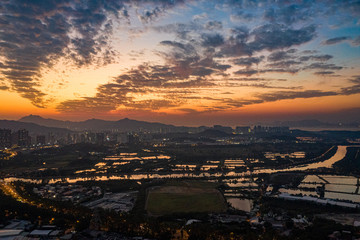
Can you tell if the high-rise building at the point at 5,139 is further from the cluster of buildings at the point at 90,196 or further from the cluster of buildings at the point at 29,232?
the cluster of buildings at the point at 29,232

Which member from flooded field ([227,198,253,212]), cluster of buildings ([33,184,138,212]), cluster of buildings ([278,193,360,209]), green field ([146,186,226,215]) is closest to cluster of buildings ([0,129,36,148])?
cluster of buildings ([33,184,138,212])

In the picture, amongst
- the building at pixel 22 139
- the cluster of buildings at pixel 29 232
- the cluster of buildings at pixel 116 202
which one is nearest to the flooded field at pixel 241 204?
the cluster of buildings at pixel 116 202

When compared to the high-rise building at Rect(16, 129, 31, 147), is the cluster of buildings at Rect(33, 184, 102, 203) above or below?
below

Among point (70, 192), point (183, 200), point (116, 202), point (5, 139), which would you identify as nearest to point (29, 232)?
point (116, 202)

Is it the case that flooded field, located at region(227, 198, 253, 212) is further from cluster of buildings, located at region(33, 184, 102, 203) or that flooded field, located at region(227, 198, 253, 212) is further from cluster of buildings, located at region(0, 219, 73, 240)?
cluster of buildings, located at region(0, 219, 73, 240)

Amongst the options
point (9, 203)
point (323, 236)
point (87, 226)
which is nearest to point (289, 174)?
point (323, 236)
